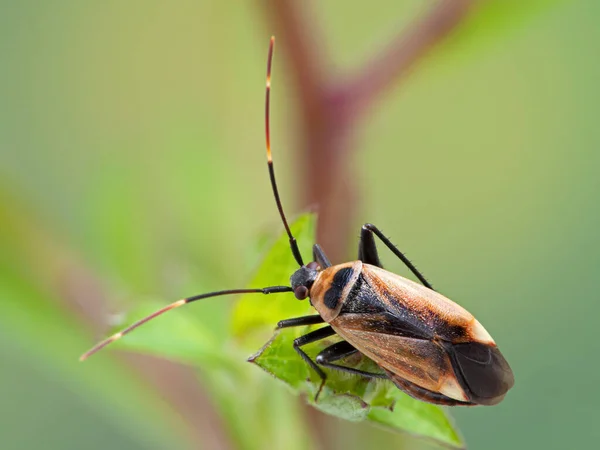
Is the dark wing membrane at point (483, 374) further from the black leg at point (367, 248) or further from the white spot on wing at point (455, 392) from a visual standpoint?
the black leg at point (367, 248)

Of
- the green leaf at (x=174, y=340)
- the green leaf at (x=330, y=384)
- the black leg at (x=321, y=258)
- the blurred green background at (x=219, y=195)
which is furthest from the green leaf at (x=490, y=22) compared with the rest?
the green leaf at (x=174, y=340)

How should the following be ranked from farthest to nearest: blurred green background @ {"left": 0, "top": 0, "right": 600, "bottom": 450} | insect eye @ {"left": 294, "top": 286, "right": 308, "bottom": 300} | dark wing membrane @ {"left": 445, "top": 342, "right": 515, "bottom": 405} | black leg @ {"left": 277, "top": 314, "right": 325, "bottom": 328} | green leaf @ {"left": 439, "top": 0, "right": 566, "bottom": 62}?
blurred green background @ {"left": 0, "top": 0, "right": 600, "bottom": 450}, green leaf @ {"left": 439, "top": 0, "right": 566, "bottom": 62}, insect eye @ {"left": 294, "top": 286, "right": 308, "bottom": 300}, dark wing membrane @ {"left": 445, "top": 342, "right": 515, "bottom": 405}, black leg @ {"left": 277, "top": 314, "right": 325, "bottom": 328}

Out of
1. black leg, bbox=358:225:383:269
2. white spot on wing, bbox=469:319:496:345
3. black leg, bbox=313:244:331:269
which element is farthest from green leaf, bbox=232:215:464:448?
black leg, bbox=358:225:383:269

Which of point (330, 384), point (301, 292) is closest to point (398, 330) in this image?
point (301, 292)

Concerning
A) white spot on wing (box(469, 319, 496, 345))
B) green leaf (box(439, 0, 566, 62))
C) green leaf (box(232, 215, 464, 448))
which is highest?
green leaf (box(439, 0, 566, 62))

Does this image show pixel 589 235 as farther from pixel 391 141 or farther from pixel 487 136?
pixel 391 141

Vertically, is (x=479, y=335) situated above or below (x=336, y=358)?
below

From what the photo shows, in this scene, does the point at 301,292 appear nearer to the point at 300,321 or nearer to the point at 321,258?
the point at 300,321

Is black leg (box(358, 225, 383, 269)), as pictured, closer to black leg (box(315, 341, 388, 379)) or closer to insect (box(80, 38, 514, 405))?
insect (box(80, 38, 514, 405))
